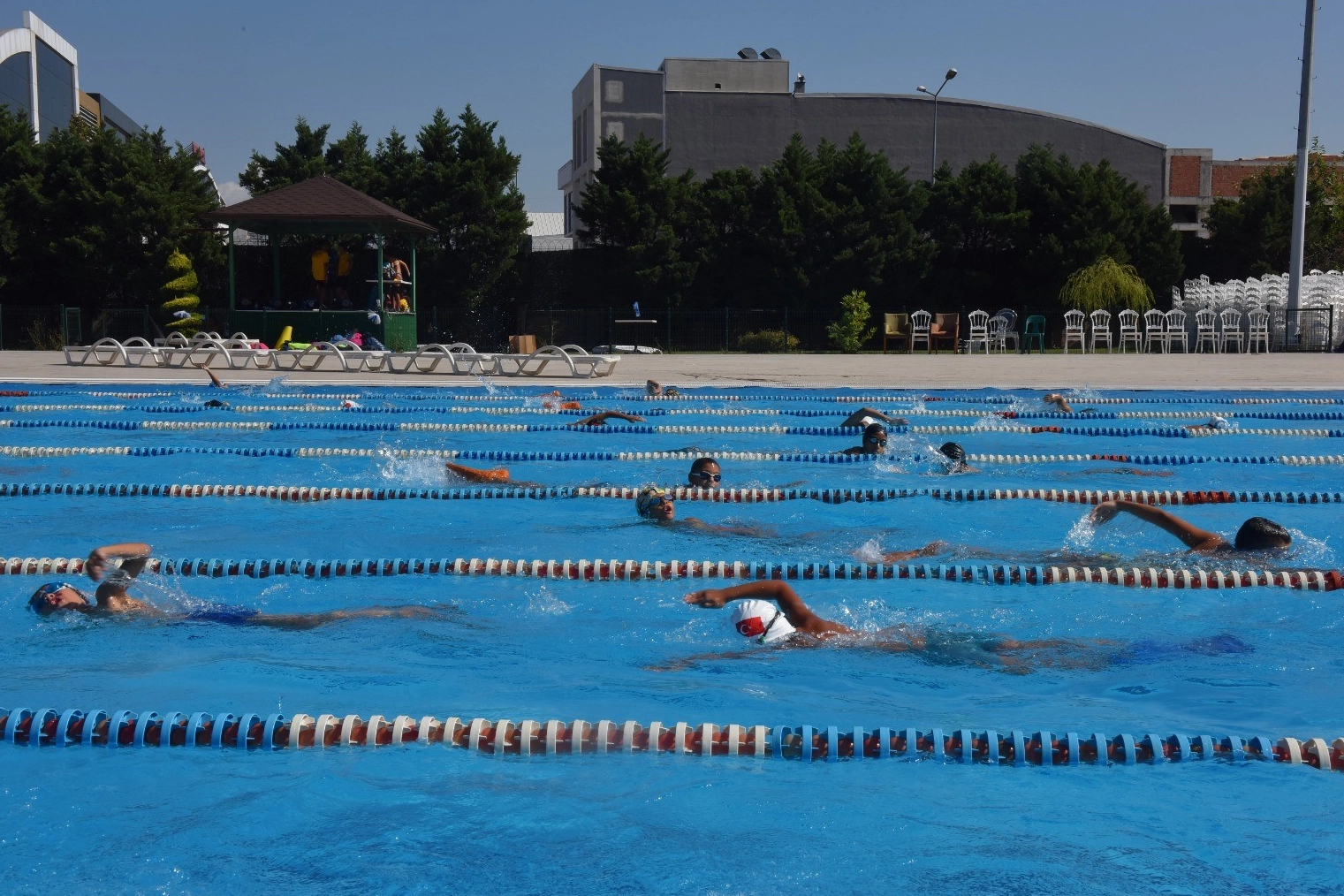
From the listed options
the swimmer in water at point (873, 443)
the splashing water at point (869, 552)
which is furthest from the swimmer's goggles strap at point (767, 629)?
the swimmer in water at point (873, 443)

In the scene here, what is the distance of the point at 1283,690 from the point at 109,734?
4114mm

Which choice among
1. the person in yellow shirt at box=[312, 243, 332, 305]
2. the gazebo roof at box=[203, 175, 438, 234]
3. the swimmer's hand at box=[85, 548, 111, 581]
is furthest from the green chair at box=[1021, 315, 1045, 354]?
the swimmer's hand at box=[85, 548, 111, 581]

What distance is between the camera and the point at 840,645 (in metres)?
5.03

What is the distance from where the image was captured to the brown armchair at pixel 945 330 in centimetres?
2477

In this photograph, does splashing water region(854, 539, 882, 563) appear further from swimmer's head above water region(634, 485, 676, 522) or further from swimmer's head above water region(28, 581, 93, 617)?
swimmer's head above water region(28, 581, 93, 617)

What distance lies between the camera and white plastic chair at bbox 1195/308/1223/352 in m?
23.9

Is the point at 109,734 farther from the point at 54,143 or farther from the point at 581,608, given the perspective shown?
the point at 54,143

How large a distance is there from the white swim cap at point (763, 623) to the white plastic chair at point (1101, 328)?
20265mm

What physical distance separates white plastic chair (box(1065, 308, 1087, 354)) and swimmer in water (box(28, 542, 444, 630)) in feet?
67.6

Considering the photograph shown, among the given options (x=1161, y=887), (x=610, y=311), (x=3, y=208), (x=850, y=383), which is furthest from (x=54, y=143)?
(x=1161, y=887)

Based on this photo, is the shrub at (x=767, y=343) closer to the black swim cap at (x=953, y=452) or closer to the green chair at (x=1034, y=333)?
the green chair at (x=1034, y=333)

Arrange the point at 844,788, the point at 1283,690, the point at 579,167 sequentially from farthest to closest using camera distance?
the point at 579,167, the point at 1283,690, the point at 844,788

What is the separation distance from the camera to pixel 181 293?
2467cm

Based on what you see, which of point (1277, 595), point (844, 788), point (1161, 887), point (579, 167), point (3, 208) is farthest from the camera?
point (579, 167)
